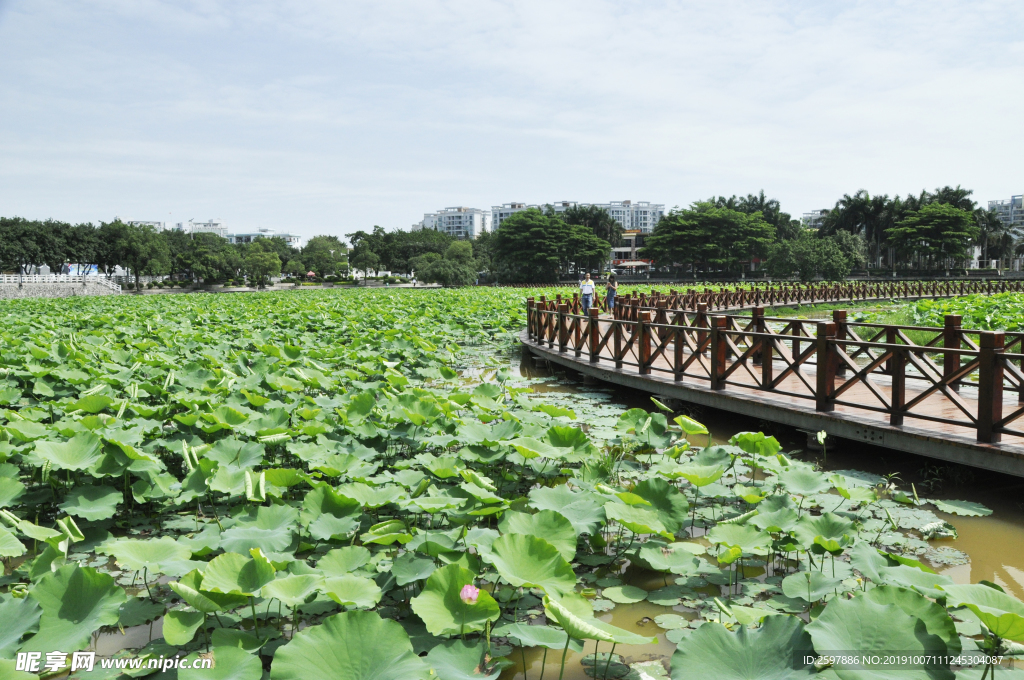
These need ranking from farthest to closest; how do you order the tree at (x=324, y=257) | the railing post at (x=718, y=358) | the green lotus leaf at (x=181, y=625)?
the tree at (x=324, y=257)
the railing post at (x=718, y=358)
the green lotus leaf at (x=181, y=625)

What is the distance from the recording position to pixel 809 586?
2480 mm

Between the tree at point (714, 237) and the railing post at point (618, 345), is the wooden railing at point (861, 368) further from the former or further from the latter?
the tree at point (714, 237)

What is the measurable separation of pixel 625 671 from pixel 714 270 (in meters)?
53.7

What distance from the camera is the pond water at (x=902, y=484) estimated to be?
251cm

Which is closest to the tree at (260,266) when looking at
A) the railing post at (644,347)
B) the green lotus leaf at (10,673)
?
the railing post at (644,347)

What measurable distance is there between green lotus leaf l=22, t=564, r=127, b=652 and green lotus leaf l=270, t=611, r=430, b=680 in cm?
76

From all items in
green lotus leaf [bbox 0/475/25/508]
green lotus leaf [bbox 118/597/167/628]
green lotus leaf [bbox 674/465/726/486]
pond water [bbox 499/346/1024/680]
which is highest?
green lotus leaf [bbox 0/475/25/508]

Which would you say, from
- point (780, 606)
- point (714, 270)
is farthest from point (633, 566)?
point (714, 270)

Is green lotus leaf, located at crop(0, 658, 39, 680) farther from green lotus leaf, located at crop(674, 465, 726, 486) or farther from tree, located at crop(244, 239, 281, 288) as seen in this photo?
tree, located at crop(244, 239, 281, 288)

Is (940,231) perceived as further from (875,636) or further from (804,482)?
(875,636)

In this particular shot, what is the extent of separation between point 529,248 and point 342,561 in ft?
155

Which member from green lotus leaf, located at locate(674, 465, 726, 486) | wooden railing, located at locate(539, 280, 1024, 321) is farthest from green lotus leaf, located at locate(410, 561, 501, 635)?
wooden railing, located at locate(539, 280, 1024, 321)

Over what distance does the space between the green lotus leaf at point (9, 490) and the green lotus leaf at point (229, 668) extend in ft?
5.41

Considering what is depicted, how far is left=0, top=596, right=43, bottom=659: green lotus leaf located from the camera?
1.99m
